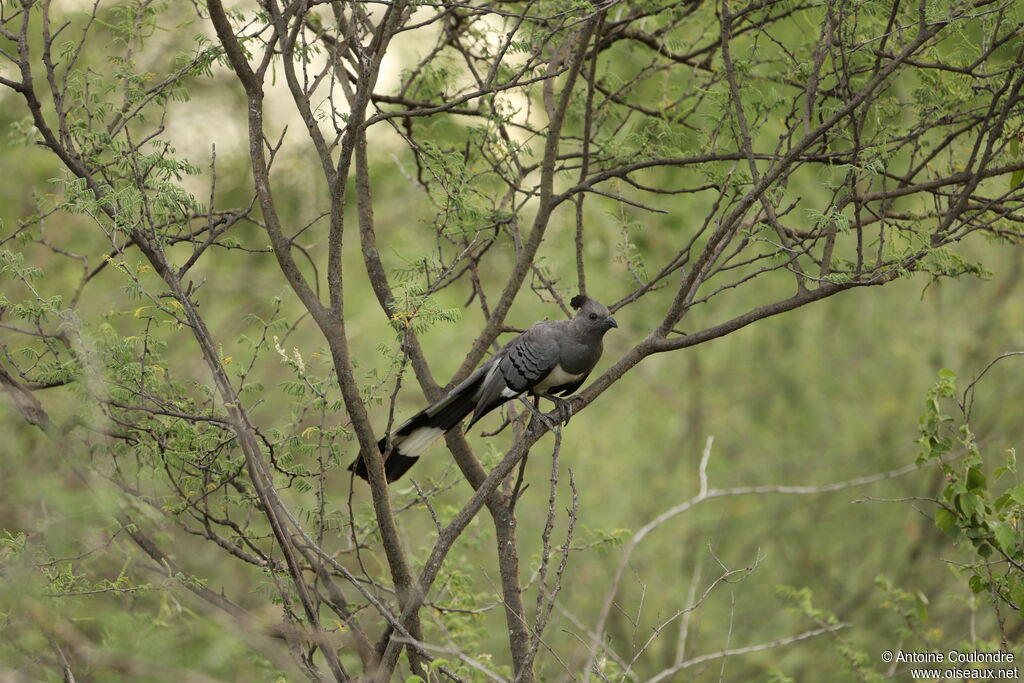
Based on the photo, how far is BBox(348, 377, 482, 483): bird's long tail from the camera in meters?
5.04

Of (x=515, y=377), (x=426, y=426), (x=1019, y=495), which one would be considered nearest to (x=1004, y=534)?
(x=1019, y=495)

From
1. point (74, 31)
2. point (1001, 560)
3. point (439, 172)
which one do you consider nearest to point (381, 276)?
point (439, 172)

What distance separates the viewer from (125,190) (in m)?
4.05

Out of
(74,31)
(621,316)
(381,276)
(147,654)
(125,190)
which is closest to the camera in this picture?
(147,654)

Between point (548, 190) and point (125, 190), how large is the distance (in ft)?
6.49

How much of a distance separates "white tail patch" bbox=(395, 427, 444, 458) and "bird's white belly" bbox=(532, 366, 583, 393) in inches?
23.5

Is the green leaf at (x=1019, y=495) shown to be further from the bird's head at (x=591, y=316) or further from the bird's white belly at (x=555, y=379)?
the bird's white belly at (x=555, y=379)

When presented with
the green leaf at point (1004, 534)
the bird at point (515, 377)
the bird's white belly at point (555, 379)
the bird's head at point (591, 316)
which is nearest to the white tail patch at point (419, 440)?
the bird at point (515, 377)

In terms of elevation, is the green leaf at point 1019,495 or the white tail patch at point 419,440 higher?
the white tail patch at point 419,440

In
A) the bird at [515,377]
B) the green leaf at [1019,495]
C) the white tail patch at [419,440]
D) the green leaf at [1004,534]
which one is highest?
the bird at [515,377]

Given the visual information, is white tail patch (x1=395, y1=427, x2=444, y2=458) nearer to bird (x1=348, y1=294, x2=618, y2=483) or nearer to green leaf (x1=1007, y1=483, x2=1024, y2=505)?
bird (x1=348, y1=294, x2=618, y2=483)

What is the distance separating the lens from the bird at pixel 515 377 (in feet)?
16.6

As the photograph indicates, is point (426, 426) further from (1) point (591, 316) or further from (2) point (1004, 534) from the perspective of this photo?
(2) point (1004, 534)

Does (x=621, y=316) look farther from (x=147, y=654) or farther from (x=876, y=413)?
(x=147, y=654)
